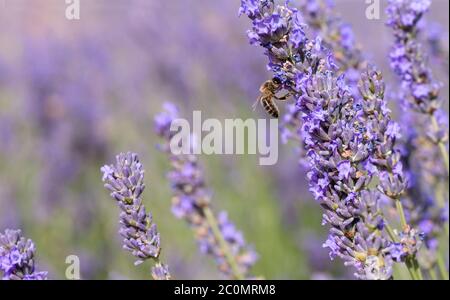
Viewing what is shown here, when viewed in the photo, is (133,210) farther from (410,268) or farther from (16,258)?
(410,268)

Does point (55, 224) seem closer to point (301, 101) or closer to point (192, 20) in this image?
point (192, 20)

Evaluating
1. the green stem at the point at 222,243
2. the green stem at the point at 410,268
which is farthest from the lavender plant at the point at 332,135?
the green stem at the point at 222,243

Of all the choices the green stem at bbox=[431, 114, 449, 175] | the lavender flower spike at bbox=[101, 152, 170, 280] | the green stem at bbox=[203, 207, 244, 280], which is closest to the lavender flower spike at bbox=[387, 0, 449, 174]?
the green stem at bbox=[431, 114, 449, 175]

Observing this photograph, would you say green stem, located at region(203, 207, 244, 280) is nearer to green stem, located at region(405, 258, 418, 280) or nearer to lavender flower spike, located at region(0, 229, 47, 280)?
green stem, located at region(405, 258, 418, 280)

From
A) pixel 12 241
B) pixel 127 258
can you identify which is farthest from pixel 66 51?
pixel 12 241

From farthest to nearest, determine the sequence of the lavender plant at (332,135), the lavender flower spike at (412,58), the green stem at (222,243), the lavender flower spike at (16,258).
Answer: the green stem at (222,243) → the lavender flower spike at (412,58) → the lavender flower spike at (16,258) → the lavender plant at (332,135)

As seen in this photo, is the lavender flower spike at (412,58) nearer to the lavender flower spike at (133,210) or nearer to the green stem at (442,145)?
the green stem at (442,145)
